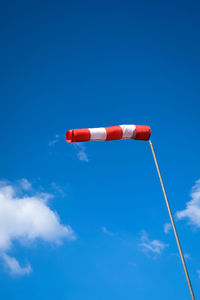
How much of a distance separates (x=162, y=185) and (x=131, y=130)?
132 inches

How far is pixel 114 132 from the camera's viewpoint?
13.6m

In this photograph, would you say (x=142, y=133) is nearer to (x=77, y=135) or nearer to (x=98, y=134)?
(x=98, y=134)

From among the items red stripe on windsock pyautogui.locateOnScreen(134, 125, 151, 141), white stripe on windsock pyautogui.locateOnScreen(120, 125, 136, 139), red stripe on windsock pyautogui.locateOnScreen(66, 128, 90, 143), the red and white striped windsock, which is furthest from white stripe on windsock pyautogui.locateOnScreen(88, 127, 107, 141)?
red stripe on windsock pyautogui.locateOnScreen(134, 125, 151, 141)

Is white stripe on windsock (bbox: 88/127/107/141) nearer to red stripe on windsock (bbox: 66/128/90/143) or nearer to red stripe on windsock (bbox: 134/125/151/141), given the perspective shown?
red stripe on windsock (bbox: 66/128/90/143)

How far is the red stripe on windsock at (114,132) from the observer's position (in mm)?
13531

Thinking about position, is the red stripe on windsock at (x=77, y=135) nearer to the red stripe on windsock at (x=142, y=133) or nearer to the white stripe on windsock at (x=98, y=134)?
the white stripe on windsock at (x=98, y=134)

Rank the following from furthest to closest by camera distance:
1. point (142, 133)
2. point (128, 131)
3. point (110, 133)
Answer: point (142, 133) < point (128, 131) < point (110, 133)

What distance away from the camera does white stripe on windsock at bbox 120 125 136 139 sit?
1383cm

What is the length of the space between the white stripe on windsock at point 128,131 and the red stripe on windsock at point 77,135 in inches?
76.0

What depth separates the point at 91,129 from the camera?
43.5 ft

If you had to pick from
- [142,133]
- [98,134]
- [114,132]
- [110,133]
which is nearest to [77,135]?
[98,134]

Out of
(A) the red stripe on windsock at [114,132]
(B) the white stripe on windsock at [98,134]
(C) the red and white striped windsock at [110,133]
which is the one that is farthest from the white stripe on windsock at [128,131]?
(B) the white stripe on windsock at [98,134]

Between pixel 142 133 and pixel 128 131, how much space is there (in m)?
0.78

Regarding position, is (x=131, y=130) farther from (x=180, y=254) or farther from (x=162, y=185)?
(x=180, y=254)
